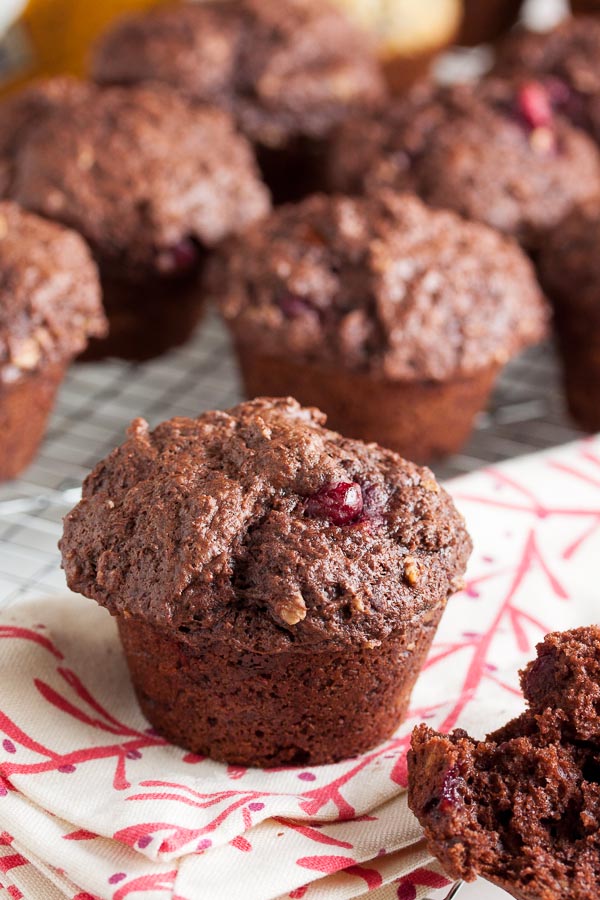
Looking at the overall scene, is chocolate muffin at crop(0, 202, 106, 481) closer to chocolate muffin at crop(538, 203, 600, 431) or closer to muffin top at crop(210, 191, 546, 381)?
muffin top at crop(210, 191, 546, 381)

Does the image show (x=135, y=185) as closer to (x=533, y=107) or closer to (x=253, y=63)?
(x=253, y=63)

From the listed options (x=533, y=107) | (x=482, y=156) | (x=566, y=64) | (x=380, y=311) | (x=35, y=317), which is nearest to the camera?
(x=35, y=317)

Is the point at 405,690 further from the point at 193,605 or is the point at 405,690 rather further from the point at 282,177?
the point at 282,177

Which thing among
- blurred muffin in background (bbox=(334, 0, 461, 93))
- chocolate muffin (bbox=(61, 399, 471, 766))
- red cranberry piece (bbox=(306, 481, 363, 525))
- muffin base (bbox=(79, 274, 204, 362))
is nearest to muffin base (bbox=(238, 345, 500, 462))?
muffin base (bbox=(79, 274, 204, 362))

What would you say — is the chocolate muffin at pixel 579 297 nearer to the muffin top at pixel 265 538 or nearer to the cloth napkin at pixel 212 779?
the cloth napkin at pixel 212 779

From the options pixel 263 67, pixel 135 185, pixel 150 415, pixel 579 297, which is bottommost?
pixel 150 415

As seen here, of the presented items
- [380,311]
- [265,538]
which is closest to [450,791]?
[265,538]

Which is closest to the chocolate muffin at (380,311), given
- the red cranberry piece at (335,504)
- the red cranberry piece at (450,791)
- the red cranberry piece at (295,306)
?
the red cranberry piece at (295,306)

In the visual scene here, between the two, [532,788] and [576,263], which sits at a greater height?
[576,263]
